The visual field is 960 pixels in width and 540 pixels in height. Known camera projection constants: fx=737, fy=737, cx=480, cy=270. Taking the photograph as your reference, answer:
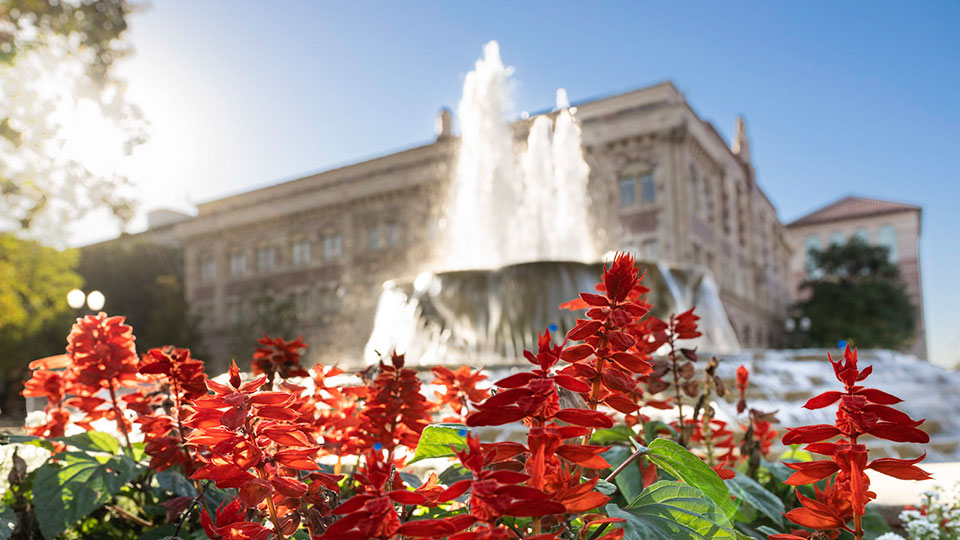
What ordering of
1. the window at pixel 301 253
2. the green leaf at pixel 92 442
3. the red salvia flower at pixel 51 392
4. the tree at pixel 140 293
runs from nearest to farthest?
the green leaf at pixel 92 442 → the red salvia flower at pixel 51 392 → the tree at pixel 140 293 → the window at pixel 301 253

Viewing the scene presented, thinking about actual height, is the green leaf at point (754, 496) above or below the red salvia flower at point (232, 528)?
below

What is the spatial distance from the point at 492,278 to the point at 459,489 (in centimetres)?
948

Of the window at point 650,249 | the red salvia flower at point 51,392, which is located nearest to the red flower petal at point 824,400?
the red salvia flower at point 51,392

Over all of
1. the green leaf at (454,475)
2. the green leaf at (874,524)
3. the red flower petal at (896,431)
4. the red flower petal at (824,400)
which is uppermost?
the red flower petal at (824,400)

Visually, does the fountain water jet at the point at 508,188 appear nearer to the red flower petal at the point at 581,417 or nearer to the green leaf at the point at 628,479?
the green leaf at the point at 628,479

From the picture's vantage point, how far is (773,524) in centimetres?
202

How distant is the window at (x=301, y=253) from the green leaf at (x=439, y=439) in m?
38.7

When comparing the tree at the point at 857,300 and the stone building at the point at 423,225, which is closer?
the stone building at the point at 423,225

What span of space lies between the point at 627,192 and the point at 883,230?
31996 millimetres

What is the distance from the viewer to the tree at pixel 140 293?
35.3 m

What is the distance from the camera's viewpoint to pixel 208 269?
142 feet

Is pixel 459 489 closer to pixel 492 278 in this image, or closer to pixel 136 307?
pixel 492 278

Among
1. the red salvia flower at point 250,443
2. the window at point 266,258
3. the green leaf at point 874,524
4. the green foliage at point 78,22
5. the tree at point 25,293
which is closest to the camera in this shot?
the red salvia flower at point 250,443

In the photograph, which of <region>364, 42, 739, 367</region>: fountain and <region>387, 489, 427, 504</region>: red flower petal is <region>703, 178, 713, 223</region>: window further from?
<region>387, 489, 427, 504</region>: red flower petal
